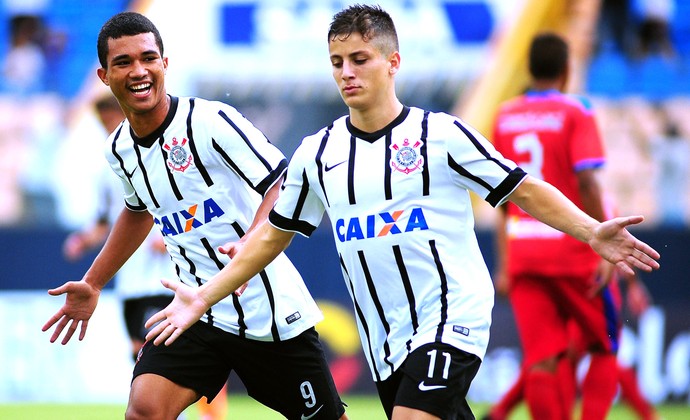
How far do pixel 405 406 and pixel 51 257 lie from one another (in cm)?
802

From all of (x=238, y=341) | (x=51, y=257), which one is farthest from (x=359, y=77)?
(x=51, y=257)

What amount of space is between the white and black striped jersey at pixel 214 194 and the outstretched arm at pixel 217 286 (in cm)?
38

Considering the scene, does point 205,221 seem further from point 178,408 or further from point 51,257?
point 51,257

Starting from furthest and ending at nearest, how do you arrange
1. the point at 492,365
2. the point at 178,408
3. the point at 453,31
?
the point at 453,31 → the point at 492,365 → the point at 178,408

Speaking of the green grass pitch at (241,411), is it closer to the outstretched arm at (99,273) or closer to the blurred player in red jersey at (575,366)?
the blurred player in red jersey at (575,366)

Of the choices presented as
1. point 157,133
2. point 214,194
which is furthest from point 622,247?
point 157,133

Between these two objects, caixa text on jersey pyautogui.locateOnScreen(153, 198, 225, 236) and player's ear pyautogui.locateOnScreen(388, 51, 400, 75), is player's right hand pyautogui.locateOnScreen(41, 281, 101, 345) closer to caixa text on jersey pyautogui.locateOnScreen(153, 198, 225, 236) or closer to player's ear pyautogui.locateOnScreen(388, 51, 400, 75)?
caixa text on jersey pyautogui.locateOnScreen(153, 198, 225, 236)

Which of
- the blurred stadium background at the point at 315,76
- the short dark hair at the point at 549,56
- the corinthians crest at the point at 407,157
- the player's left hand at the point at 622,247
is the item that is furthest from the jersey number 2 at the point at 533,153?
the blurred stadium background at the point at 315,76

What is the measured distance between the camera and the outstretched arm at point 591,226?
384 cm

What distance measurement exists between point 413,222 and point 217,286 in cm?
77

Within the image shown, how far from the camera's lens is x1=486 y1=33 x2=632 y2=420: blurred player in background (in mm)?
6277

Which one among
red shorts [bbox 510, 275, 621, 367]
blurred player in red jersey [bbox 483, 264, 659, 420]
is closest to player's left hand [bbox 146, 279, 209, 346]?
red shorts [bbox 510, 275, 621, 367]

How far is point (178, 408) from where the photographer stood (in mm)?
4672

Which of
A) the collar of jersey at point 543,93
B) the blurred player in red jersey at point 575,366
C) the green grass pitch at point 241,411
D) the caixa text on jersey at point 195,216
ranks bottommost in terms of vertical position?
the green grass pitch at point 241,411
